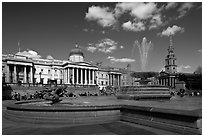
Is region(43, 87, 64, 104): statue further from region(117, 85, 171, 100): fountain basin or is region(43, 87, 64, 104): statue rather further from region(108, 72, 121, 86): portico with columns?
region(108, 72, 121, 86): portico with columns

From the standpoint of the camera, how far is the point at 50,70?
96000 mm

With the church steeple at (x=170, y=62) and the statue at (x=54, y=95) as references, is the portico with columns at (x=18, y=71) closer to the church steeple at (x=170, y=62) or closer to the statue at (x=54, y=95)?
the statue at (x=54, y=95)

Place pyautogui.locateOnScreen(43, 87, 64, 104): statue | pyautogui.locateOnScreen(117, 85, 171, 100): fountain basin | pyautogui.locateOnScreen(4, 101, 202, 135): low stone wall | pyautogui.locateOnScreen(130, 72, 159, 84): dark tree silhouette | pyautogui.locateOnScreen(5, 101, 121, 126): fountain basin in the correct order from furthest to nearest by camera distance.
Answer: pyautogui.locateOnScreen(130, 72, 159, 84): dark tree silhouette, pyautogui.locateOnScreen(117, 85, 171, 100): fountain basin, pyautogui.locateOnScreen(43, 87, 64, 104): statue, pyautogui.locateOnScreen(5, 101, 121, 126): fountain basin, pyautogui.locateOnScreen(4, 101, 202, 135): low stone wall

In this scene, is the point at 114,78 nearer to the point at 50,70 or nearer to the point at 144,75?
the point at 50,70

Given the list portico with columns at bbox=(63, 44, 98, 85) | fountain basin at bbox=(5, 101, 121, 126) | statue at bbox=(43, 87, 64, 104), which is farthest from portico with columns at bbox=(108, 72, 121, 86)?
fountain basin at bbox=(5, 101, 121, 126)

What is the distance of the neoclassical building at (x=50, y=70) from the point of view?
78.4 m

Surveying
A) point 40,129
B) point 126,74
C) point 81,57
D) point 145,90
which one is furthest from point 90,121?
point 126,74

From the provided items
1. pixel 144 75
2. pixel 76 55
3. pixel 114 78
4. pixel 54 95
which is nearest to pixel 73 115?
pixel 54 95

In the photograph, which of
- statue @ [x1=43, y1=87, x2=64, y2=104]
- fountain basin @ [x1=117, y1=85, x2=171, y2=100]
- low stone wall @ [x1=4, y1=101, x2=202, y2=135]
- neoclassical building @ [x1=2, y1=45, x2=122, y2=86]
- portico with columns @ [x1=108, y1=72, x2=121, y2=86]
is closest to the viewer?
low stone wall @ [x1=4, y1=101, x2=202, y2=135]

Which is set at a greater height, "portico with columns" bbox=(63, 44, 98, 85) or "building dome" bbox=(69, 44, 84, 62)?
"building dome" bbox=(69, 44, 84, 62)

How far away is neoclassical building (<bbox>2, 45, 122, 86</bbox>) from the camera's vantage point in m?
78.4

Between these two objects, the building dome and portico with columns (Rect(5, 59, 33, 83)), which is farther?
the building dome

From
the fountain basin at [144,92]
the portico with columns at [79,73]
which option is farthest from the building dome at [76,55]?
the fountain basin at [144,92]

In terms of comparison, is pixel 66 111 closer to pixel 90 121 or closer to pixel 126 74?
pixel 90 121
